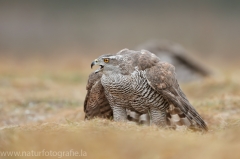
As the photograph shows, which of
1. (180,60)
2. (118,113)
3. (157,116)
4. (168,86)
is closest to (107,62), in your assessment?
(118,113)

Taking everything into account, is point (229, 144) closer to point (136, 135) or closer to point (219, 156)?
point (219, 156)

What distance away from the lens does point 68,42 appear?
1158 inches

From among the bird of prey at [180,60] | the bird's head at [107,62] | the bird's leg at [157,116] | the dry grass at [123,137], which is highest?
the bird of prey at [180,60]

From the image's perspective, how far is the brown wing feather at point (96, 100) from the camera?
33.5 feet

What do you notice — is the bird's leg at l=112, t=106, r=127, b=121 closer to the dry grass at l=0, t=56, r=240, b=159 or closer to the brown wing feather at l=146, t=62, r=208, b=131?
the brown wing feather at l=146, t=62, r=208, b=131

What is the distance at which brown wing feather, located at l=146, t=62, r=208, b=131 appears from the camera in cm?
937

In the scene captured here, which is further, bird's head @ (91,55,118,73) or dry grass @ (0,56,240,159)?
bird's head @ (91,55,118,73)

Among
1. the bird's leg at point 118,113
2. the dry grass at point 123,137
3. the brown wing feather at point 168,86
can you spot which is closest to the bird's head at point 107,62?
the brown wing feather at point 168,86

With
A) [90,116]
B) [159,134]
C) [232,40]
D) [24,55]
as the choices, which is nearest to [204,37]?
[232,40]

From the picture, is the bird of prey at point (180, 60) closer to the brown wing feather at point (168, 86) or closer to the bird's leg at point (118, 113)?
the bird's leg at point (118, 113)

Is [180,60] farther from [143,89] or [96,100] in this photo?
[143,89]

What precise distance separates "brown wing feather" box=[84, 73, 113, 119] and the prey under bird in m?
0.11

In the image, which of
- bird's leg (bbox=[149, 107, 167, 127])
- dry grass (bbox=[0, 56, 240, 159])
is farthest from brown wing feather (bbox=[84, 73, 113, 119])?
dry grass (bbox=[0, 56, 240, 159])

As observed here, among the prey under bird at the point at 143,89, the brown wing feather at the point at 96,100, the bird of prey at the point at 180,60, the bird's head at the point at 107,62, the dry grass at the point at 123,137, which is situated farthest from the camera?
the bird of prey at the point at 180,60
